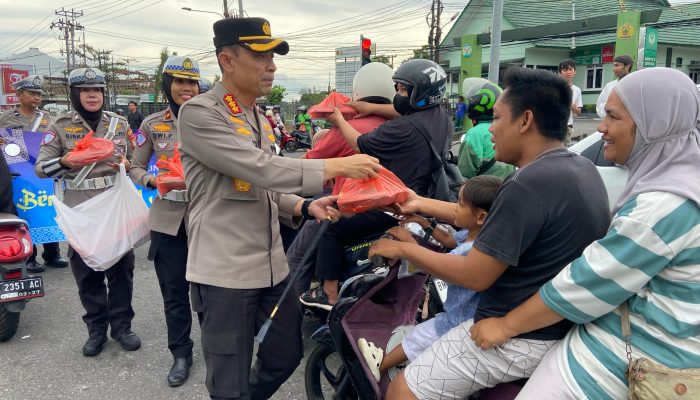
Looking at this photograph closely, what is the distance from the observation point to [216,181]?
222 centimetres

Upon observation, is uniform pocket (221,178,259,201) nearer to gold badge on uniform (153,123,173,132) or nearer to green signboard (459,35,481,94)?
gold badge on uniform (153,123,173,132)

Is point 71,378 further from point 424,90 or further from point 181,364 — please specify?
point 424,90

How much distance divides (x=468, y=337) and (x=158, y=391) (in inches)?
90.8

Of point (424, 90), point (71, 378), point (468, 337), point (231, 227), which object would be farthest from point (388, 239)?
point (71, 378)

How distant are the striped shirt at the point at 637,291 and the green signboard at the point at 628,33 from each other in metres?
19.8

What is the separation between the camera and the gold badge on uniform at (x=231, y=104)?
7.30 feet

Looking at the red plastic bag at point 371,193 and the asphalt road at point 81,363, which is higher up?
the red plastic bag at point 371,193

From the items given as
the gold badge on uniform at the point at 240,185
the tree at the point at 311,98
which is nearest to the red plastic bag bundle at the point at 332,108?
the gold badge on uniform at the point at 240,185

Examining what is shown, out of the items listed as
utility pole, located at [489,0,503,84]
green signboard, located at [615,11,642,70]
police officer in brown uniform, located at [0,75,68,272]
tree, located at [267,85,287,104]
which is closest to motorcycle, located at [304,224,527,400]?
police officer in brown uniform, located at [0,75,68,272]

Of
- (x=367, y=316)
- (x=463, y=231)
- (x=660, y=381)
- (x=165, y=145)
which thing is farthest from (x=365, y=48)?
(x=660, y=381)

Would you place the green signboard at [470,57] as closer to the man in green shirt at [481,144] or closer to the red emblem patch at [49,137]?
the man in green shirt at [481,144]

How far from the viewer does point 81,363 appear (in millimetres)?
3621

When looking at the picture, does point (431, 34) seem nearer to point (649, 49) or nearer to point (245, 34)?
point (649, 49)

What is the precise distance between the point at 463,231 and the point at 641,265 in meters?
1.11
